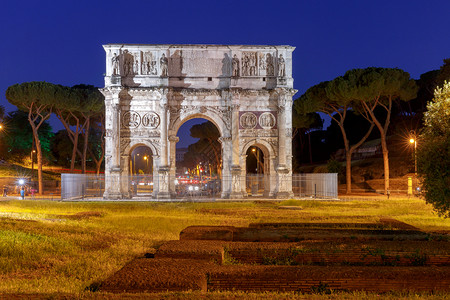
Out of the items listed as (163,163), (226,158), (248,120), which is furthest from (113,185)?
(248,120)

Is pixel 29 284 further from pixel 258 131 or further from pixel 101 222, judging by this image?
pixel 258 131

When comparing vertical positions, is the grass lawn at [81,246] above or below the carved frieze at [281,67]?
below

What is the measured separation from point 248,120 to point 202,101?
324cm

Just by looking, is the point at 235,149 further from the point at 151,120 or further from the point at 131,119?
the point at 131,119

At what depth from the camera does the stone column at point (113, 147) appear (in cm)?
2656

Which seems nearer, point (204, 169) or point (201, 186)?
point (201, 186)

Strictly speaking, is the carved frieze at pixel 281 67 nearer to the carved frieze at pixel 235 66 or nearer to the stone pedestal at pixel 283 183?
the carved frieze at pixel 235 66

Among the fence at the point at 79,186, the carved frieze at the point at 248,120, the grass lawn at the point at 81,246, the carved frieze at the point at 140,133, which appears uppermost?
the carved frieze at the point at 248,120

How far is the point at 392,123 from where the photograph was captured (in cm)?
4850

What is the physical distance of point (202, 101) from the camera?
90.6 feet

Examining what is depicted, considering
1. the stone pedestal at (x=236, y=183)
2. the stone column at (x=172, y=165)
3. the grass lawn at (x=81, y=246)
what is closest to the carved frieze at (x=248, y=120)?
the stone pedestal at (x=236, y=183)

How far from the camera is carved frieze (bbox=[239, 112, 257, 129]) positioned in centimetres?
2789

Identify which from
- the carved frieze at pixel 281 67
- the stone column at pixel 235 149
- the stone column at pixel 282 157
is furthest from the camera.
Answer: the carved frieze at pixel 281 67

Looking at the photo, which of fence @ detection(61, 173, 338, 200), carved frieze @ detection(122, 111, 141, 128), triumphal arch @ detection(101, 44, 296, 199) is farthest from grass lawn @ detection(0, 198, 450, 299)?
carved frieze @ detection(122, 111, 141, 128)
